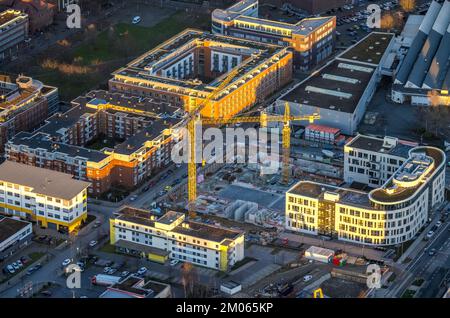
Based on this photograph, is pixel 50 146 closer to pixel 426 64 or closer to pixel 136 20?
pixel 136 20

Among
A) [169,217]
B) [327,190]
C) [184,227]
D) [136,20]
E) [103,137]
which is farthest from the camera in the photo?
[136,20]

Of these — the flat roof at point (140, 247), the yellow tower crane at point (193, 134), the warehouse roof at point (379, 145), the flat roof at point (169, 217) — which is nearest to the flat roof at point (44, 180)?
the flat roof at point (140, 247)

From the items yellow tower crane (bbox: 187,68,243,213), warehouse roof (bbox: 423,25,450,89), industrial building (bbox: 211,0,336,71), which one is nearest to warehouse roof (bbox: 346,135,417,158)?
yellow tower crane (bbox: 187,68,243,213)

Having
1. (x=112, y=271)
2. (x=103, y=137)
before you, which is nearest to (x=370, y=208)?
(x=112, y=271)

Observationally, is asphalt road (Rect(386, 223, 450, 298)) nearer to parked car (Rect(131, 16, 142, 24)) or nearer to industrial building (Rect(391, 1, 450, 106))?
industrial building (Rect(391, 1, 450, 106))

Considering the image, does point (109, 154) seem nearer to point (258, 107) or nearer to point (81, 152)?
point (81, 152)
